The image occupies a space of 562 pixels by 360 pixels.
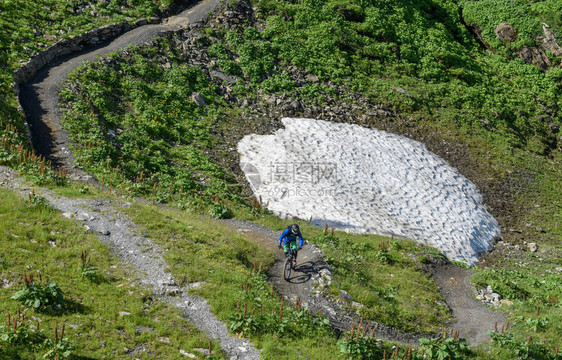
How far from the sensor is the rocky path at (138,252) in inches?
539

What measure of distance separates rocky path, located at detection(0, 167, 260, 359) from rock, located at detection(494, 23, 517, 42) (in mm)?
48765

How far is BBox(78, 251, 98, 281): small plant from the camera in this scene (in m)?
14.8

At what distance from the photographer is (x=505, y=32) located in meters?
51.0

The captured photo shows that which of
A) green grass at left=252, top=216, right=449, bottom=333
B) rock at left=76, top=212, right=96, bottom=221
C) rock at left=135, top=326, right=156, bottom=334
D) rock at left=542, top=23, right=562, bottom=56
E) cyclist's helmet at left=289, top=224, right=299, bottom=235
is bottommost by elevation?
green grass at left=252, top=216, right=449, bottom=333

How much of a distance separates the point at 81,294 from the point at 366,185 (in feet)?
66.7

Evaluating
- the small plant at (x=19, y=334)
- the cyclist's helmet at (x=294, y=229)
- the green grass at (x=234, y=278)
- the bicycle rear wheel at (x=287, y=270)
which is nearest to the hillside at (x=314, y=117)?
the green grass at (x=234, y=278)

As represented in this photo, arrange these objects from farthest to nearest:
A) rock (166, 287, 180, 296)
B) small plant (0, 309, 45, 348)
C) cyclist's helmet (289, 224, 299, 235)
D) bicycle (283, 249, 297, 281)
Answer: bicycle (283, 249, 297, 281) → cyclist's helmet (289, 224, 299, 235) → rock (166, 287, 180, 296) → small plant (0, 309, 45, 348)

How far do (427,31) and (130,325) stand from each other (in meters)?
46.3

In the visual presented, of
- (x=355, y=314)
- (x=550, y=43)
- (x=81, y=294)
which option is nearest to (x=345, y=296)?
(x=355, y=314)

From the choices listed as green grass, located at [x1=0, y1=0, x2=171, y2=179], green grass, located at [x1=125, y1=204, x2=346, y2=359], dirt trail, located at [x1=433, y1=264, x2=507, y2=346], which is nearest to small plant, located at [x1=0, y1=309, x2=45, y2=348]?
green grass, located at [x1=125, y1=204, x2=346, y2=359]

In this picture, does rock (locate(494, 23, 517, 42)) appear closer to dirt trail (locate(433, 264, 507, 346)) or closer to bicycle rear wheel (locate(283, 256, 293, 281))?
dirt trail (locate(433, 264, 507, 346))

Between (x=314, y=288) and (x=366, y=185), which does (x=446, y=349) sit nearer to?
(x=314, y=288)

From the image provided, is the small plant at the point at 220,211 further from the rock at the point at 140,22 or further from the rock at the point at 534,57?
the rock at the point at 534,57

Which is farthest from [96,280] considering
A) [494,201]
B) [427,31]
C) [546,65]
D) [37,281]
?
[546,65]
